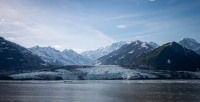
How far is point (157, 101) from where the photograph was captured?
197 feet

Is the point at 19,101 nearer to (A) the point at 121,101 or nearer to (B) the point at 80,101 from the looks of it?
(B) the point at 80,101

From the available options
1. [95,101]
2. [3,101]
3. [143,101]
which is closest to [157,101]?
[143,101]

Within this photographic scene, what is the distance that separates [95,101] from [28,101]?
1251cm

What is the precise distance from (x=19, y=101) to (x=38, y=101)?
345 cm

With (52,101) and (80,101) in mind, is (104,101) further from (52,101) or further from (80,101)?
(52,101)

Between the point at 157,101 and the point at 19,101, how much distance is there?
83.4 ft

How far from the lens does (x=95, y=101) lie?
6178 centimetres

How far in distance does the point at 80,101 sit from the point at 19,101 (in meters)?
11.3

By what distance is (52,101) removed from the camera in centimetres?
6088

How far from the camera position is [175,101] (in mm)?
60562

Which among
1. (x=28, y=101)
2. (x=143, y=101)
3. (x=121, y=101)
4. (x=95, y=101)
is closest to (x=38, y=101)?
(x=28, y=101)

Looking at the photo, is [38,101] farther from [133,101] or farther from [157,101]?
[157,101]

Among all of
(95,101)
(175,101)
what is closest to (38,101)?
(95,101)

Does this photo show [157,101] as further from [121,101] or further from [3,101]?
[3,101]
